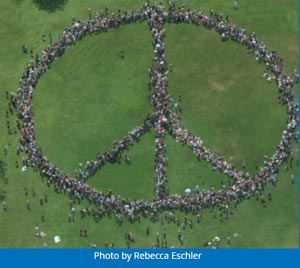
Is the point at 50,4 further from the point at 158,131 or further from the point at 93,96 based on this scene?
the point at 158,131

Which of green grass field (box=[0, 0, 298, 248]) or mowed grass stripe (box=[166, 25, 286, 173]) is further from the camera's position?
mowed grass stripe (box=[166, 25, 286, 173])

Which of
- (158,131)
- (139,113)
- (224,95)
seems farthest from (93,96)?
(224,95)

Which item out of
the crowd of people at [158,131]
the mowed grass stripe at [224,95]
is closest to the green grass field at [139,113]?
the mowed grass stripe at [224,95]

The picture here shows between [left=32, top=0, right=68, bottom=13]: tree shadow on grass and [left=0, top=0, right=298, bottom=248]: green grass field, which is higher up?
[left=32, top=0, right=68, bottom=13]: tree shadow on grass

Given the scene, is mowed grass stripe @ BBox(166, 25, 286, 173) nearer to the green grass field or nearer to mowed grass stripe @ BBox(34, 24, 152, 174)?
the green grass field

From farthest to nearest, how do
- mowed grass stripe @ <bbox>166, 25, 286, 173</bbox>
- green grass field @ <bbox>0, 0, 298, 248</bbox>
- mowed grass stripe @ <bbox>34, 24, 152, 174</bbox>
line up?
mowed grass stripe @ <bbox>34, 24, 152, 174</bbox>
mowed grass stripe @ <bbox>166, 25, 286, 173</bbox>
green grass field @ <bbox>0, 0, 298, 248</bbox>

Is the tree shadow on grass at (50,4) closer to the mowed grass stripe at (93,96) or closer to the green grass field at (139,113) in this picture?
the green grass field at (139,113)

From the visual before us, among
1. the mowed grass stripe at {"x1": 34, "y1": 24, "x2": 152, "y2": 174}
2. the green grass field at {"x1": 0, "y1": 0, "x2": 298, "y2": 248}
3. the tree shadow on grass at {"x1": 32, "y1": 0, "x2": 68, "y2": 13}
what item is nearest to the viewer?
the green grass field at {"x1": 0, "y1": 0, "x2": 298, "y2": 248}

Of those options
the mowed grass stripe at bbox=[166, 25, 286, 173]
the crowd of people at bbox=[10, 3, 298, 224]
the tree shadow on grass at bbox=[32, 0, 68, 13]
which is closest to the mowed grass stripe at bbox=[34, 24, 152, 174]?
the crowd of people at bbox=[10, 3, 298, 224]
